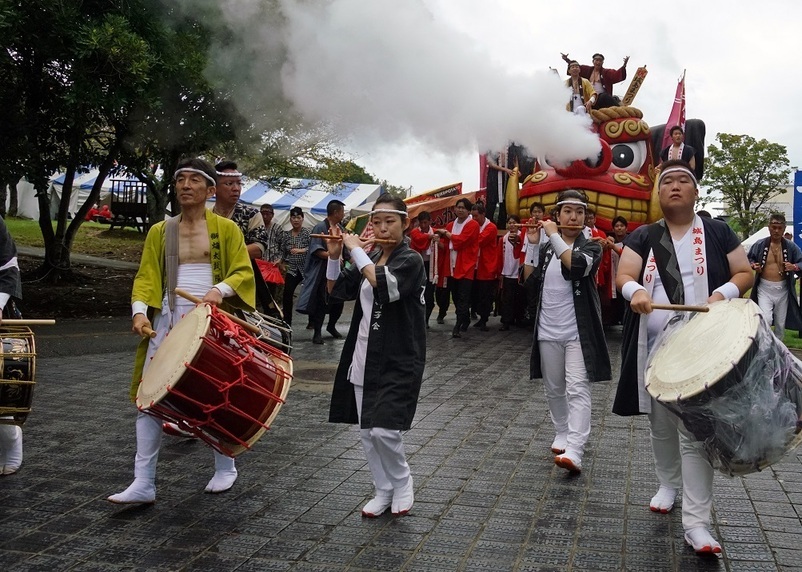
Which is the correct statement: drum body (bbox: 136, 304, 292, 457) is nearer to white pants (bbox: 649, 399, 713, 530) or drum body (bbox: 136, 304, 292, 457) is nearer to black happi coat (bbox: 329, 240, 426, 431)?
black happi coat (bbox: 329, 240, 426, 431)

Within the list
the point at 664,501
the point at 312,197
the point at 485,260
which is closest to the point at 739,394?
the point at 664,501

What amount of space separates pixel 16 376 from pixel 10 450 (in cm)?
89

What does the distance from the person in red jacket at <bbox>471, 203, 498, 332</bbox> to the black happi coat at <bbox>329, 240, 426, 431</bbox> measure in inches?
330

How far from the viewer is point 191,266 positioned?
16.5 feet

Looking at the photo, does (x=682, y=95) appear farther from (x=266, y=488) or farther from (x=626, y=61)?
(x=266, y=488)

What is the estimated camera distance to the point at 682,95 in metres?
13.6

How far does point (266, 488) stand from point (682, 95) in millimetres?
10761

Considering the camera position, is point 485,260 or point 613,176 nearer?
point 613,176

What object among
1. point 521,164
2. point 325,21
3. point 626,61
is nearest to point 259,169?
point 521,164

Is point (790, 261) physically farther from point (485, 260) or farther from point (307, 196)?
point (307, 196)

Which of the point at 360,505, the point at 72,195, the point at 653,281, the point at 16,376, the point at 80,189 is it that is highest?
the point at 80,189

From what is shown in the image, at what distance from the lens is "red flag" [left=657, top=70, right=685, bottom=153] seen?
12.9 meters

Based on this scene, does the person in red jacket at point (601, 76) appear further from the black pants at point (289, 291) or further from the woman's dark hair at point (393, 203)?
the woman's dark hair at point (393, 203)

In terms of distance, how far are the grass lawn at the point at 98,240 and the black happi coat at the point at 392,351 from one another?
17.7 meters
